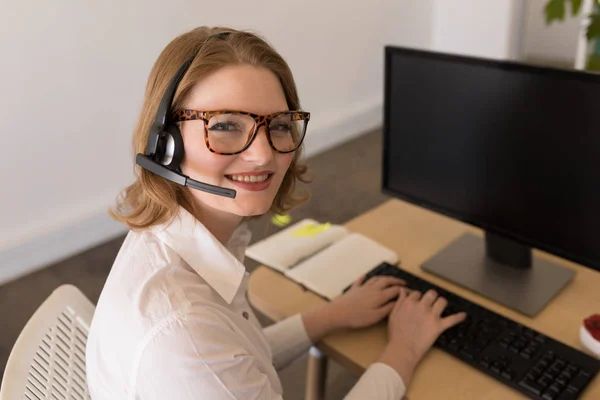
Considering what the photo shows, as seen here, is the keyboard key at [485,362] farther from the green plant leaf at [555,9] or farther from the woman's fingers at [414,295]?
the green plant leaf at [555,9]

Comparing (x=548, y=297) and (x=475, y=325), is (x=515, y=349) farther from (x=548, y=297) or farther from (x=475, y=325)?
(x=548, y=297)

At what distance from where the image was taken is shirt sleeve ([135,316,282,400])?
76 centimetres

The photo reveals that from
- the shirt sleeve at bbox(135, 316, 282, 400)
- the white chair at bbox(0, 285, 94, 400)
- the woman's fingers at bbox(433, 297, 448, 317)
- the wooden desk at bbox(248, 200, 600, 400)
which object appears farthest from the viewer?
the woman's fingers at bbox(433, 297, 448, 317)

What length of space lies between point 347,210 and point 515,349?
2051mm

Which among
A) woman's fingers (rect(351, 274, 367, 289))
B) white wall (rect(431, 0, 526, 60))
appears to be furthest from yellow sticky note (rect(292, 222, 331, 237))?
white wall (rect(431, 0, 526, 60))

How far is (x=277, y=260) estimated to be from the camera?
131 centimetres

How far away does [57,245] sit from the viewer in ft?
8.96

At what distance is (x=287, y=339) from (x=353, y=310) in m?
0.16

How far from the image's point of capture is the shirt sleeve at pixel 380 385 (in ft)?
3.11

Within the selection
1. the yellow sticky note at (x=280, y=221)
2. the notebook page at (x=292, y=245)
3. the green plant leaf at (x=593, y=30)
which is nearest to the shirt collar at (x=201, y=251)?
the notebook page at (x=292, y=245)

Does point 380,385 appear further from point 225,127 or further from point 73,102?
point 73,102

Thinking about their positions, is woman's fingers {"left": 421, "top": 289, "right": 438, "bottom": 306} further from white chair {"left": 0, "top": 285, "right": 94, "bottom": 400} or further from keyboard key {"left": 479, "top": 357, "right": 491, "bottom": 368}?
white chair {"left": 0, "top": 285, "right": 94, "bottom": 400}


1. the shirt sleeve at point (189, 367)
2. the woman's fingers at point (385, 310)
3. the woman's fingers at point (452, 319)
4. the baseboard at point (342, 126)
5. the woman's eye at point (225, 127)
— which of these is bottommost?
the baseboard at point (342, 126)

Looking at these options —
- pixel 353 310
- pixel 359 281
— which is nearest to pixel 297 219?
pixel 359 281
